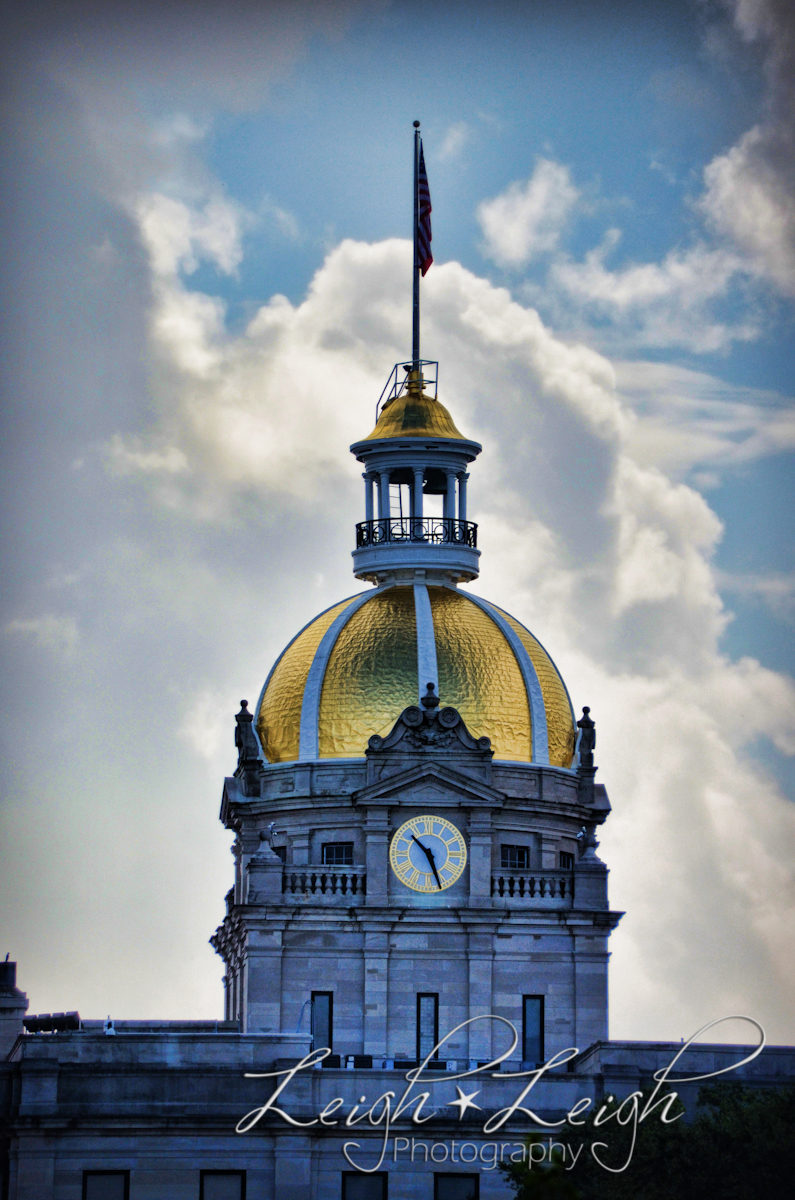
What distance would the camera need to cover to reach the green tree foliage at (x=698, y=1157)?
8556 centimetres

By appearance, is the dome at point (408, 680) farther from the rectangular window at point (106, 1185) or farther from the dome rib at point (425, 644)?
the rectangular window at point (106, 1185)

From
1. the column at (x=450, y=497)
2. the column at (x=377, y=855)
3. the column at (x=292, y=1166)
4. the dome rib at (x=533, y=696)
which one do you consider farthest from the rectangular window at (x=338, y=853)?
the column at (x=292, y=1166)

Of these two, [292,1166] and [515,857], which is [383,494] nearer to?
[515,857]

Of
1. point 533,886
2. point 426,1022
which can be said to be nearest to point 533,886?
point 533,886

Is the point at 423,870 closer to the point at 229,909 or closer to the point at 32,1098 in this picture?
the point at 229,909

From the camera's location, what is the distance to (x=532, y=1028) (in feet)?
346

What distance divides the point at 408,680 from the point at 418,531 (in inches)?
264

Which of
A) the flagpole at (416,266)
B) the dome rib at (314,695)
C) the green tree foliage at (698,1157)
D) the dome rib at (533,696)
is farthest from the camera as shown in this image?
the flagpole at (416,266)

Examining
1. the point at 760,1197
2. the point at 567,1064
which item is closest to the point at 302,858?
the point at 567,1064

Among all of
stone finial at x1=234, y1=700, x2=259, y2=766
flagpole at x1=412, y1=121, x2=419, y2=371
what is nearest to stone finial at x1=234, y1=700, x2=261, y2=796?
stone finial at x1=234, y1=700, x2=259, y2=766

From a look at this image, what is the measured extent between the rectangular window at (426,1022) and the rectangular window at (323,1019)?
2648 millimetres

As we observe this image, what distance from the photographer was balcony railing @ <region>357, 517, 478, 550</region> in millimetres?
113812

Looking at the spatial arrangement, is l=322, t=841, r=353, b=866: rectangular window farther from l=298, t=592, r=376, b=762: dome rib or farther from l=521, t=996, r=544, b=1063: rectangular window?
l=521, t=996, r=544, b=1063: rectangular window

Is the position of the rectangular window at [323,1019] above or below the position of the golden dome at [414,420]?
below
